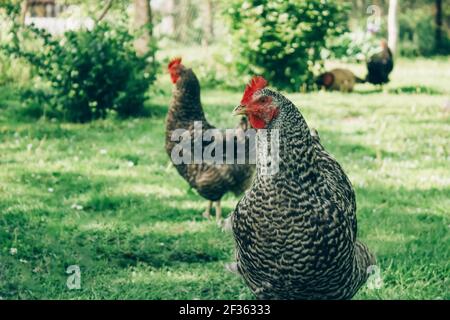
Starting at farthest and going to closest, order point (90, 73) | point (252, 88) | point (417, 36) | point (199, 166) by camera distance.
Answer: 1. point (417, 36)
2. point (90, 73)
3. point (199, 166)
4. point (252, 88)

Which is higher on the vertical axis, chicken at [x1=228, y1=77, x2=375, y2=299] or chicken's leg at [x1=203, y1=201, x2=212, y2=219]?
chicken at [x1=228, y1=77, x2=375, y2=299]

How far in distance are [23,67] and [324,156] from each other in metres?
8.22

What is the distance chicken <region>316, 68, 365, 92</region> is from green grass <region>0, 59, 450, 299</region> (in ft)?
9.49

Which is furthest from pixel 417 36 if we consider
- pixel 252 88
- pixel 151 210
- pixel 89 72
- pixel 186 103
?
pixel 252 88

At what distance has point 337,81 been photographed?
12.0 metres

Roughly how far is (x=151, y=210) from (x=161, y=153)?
1896 millimetres

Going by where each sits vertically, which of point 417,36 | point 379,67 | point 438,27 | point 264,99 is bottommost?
point 379,67

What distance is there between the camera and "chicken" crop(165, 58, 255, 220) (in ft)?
16.2

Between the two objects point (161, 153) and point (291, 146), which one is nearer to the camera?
point (291, 146)

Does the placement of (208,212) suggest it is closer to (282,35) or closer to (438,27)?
(282,35)

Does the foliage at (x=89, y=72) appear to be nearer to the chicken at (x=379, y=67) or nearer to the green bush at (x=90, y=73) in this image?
the green bush at (x=90, y=73)

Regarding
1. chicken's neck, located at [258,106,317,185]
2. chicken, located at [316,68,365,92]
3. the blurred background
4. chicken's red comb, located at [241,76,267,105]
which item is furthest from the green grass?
chicken, located at [316,68,365,92]

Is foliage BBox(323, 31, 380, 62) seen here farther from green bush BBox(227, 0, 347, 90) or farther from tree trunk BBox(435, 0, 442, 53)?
tree trunk BBox(435, 0, 442, 53)

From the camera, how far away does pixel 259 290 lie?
120 inches
